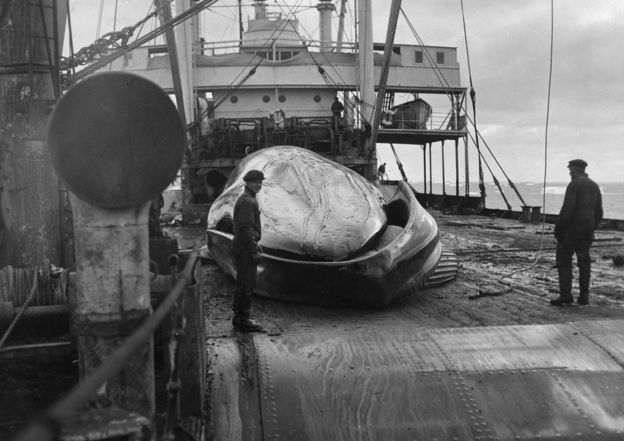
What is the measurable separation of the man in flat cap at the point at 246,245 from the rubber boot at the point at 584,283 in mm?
3651

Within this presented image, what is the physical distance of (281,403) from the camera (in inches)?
183

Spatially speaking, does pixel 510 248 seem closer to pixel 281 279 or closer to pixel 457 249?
pixel 457 249

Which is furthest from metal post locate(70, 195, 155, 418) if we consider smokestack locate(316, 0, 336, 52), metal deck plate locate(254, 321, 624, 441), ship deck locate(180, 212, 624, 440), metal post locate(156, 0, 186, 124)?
smokestack locate(316, 0, 336, 52)

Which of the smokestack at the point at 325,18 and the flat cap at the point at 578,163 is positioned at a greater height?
the smokestack at the point at 325,18

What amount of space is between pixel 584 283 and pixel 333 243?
2.91 m

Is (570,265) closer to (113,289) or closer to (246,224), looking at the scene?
(246,224)

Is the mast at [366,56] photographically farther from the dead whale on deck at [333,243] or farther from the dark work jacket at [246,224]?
the dark work jacket at [246,224]

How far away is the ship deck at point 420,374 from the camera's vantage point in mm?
4484

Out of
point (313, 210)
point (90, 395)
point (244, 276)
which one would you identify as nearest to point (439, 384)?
point (244, 276)

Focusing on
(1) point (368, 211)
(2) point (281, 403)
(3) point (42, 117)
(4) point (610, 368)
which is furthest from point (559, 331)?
(3) point (42, 117)

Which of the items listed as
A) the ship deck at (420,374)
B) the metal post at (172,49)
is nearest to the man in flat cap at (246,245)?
the ship deck at (420,374)

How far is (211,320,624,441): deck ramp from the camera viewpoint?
4.47m

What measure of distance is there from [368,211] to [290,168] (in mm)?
1351

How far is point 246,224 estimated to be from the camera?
18.1 ft
